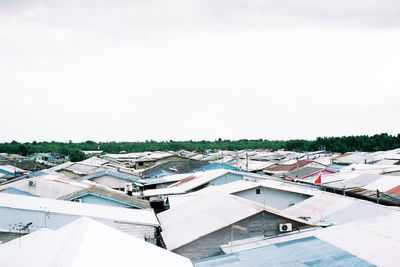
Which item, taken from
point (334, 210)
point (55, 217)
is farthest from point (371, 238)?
point (55, 217)

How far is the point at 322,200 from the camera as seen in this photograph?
1709 cm

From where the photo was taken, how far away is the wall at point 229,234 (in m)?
11.6

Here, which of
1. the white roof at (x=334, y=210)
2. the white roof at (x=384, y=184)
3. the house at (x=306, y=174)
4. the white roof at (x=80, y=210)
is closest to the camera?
the white roof at (x=80, y=210)

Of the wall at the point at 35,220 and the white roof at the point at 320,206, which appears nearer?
the wall at the point at 35,220

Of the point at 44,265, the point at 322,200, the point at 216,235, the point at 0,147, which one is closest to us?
the point at 44,265

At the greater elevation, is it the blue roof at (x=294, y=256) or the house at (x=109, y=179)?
the blue roof at (x=294, y=256)

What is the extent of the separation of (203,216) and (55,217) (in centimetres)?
574

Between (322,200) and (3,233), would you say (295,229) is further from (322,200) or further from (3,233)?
(3,233)

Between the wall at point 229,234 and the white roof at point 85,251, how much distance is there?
13.6ft

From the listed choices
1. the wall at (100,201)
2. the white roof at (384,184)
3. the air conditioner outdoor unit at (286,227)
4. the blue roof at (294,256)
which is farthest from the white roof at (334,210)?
the wall at (100,201)

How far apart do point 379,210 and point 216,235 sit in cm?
670

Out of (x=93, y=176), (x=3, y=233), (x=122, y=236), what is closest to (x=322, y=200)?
(x=122, y=236)

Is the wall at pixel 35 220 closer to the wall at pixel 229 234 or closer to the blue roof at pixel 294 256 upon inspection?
the wall at pixel 229 234

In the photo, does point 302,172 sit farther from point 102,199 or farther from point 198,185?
point 102,199
